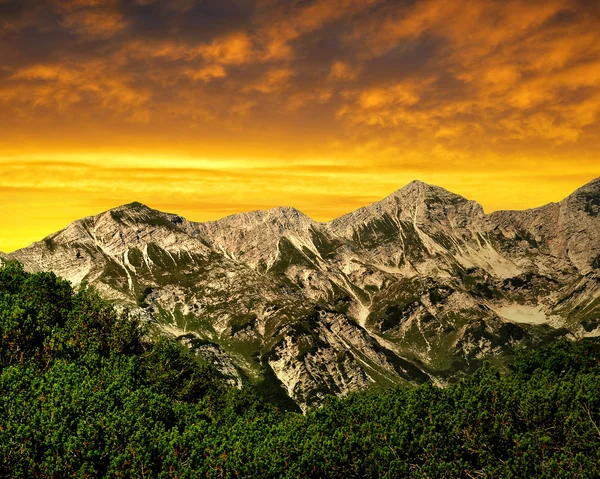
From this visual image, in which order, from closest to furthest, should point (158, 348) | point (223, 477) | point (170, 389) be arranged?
point (223, 477) < point (170, 389) < point (158, 348)

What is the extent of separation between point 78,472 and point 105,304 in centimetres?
6594

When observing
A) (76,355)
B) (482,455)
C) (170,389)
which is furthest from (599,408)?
(170,389)

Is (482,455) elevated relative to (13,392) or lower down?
lower down

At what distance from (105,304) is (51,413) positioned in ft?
193

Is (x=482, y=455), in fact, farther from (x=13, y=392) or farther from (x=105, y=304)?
(x=105, y=304)

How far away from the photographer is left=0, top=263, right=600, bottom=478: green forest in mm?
39938

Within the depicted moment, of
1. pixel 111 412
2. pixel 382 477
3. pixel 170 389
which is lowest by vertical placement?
pixel 170 389

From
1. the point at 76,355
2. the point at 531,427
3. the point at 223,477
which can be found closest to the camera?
the point at 223,477

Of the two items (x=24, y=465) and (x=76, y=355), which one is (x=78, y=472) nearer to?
(x=24, y=465)

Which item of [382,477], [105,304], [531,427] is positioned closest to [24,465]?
[382,477]

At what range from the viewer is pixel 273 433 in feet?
173

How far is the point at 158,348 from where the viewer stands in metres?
104

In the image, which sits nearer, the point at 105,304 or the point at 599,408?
the point at 599,408

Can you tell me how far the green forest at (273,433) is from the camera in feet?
131
